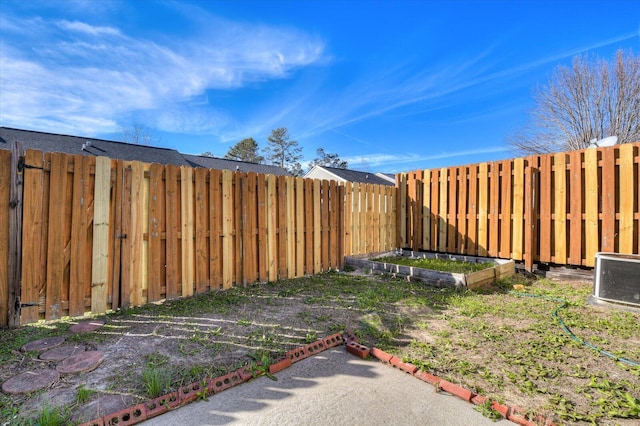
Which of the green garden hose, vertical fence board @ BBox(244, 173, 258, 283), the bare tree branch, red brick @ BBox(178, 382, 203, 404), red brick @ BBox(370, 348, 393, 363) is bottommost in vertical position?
red brick @ BBox(370, 348, 393, 363)

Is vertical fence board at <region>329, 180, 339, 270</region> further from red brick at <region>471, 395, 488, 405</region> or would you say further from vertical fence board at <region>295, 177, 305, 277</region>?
red brick at <region>471, 395, 488, 405</region>

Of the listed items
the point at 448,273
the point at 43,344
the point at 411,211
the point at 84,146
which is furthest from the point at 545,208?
the point at 84,146

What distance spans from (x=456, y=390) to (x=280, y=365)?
1.27 m

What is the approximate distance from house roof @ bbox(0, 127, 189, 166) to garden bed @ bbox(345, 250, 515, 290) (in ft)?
35.6

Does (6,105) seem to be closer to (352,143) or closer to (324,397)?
(324,397)

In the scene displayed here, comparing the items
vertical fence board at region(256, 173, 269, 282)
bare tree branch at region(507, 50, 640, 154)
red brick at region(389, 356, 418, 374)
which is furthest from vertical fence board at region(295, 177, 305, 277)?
bare tree branch at region(507, 50, 640, 154)

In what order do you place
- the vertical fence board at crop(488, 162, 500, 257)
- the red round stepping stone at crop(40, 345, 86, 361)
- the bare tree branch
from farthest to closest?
the bare tree branch → the vertical fence board at crop(488, 162, 500, 257) → the red round stepping stone at crop(40, 345, 86, 361)

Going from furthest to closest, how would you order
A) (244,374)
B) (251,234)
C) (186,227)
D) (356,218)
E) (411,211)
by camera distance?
(411,211) < (356,218) < (251,234) < (186,227) < (244,374)

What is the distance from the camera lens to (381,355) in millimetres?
2486

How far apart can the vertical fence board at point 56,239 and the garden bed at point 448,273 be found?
4815 mm

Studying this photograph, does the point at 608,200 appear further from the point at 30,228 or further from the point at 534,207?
the point at 30,228

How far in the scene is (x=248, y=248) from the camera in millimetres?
4809

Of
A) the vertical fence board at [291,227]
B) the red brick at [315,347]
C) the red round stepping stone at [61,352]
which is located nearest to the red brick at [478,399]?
the red brick at [315,347]

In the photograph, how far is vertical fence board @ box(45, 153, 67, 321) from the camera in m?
3.12
